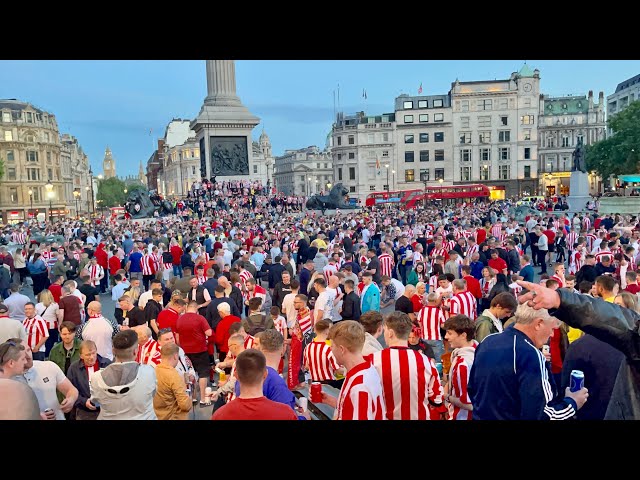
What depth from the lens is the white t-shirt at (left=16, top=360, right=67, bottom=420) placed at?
17.9ft

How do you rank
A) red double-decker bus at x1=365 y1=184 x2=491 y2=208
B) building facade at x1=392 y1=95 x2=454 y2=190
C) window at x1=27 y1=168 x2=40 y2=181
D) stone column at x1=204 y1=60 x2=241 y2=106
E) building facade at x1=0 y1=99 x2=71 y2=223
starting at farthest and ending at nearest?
building facade at x1=392 y1=95 x2=454 y2=190 < window at x1=27 y1=168 x2=40 y2=181 < building facade at x1=0 y1=99 x2=71 y2=223 < red double-decker bus at x1=365 y1=184 x2=491 y2=208 < stone column at x1=204 y1=60 x2=241 y2=106

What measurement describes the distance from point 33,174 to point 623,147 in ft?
270

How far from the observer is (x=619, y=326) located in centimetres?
319

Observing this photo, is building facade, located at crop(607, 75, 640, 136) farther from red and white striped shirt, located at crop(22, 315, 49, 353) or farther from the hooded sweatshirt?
the hooded sweatshirt

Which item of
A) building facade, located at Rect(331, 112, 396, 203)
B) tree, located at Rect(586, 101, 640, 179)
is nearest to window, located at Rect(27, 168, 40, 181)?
building facade, located at Rect(331, 112, 396, 203)

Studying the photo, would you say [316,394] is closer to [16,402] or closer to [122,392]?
[122,392]

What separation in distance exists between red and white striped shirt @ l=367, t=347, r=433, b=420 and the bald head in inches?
105

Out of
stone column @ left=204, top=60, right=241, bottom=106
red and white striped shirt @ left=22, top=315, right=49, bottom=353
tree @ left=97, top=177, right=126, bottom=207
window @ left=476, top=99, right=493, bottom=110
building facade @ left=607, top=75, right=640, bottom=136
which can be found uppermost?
building facade @ left=607, top=75, right=640, bottom=136

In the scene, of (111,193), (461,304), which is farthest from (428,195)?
(111,193)

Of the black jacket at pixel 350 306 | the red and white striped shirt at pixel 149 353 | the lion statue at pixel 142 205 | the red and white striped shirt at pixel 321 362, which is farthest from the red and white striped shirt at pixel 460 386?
the lion statue at pixel 142 205

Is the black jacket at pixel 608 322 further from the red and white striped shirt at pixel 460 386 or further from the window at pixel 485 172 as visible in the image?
the window at pixel 485 172

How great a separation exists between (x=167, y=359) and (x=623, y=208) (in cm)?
4172

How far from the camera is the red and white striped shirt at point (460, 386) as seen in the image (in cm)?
507
